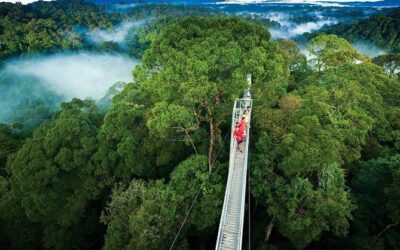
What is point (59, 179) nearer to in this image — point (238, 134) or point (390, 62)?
point (238, 134)

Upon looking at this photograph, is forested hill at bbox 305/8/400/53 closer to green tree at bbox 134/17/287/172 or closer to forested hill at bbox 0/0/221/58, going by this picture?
forested hill at bbox 0/0/221/58

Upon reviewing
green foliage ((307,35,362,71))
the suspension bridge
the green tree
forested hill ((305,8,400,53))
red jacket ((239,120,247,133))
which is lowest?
forested hill ((305,8,400,53))

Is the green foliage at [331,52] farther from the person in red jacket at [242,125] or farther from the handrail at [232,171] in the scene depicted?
the person in red jacket at [242,125]

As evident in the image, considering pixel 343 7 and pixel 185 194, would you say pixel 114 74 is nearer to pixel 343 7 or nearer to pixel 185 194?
pixel 185 194

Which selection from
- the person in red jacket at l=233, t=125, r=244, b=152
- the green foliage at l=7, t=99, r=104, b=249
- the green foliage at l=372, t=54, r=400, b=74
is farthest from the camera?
the green foliage at l=372, t=54, r=400, b=74

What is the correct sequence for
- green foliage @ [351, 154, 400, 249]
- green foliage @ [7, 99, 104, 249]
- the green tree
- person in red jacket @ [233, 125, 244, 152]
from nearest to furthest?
1. the green tree
2. person in red jacket @ [233, 125, 244, 152]
3. green foliage @ [351, 154, 400, 249]
4. green foliage @ [7, 99, 104, 249]

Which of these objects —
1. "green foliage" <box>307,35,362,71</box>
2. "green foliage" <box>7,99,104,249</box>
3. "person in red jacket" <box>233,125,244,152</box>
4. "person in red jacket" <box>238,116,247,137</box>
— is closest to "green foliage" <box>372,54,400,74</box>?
"green foliage" <box>307,35,362,71</box>

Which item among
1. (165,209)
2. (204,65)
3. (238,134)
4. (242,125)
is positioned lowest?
(165,209)

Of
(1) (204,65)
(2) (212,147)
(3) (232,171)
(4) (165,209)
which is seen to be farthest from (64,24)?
(3) (232,171)
